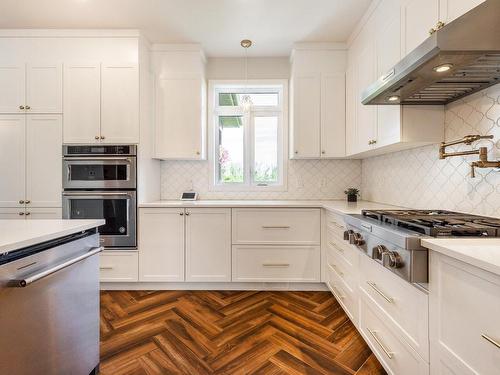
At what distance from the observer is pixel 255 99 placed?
134 inches

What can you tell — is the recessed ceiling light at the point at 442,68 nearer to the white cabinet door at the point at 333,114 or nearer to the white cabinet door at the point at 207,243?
the white cabinet door at the point at 333,114

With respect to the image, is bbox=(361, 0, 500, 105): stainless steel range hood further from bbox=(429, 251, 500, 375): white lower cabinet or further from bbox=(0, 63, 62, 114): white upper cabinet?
bbox=(0, 63, 62, 114): white upper cabinet

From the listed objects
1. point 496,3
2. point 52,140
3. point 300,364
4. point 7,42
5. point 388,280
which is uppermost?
point 7,42

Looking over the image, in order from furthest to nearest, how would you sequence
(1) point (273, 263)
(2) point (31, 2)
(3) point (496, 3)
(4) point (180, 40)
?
(4) point (180, 40)
(1) point (273, 263)
(2) point (31, 2)
(3) point (496, 3)

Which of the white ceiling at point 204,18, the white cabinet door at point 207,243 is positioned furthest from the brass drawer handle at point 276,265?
the white ceiling at point 204,18

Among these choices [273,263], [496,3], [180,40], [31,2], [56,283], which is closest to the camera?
[496,3]

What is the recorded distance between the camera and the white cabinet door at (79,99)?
2.68 metres

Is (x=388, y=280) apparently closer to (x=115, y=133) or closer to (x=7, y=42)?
(x=115, y=133)

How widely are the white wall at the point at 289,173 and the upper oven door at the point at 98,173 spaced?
0.65 meters

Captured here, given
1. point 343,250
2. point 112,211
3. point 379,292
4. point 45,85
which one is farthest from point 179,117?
point 379,292

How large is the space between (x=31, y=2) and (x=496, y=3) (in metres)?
3.31

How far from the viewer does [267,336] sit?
1924 millimetres

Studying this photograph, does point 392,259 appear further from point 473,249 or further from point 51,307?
point 51,307

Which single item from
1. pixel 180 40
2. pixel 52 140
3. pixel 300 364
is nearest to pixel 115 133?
pixel 52 140
